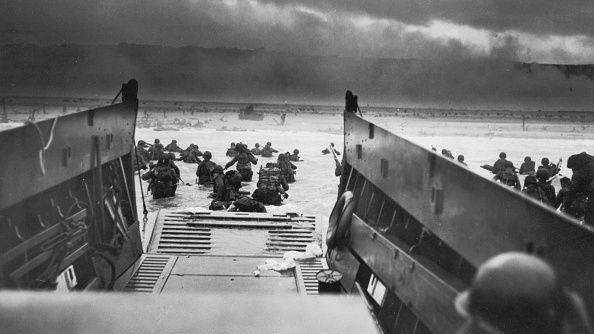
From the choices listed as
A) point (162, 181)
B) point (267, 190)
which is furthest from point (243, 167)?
point (267, 190)

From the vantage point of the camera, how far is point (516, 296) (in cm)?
146

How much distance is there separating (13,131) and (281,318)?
7.75 ft

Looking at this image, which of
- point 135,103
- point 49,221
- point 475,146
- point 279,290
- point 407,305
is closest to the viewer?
point 407,305

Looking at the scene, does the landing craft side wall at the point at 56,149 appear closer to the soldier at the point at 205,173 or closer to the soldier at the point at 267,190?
the soldier at the point at 267,190

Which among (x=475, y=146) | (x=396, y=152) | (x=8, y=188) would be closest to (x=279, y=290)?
(x=396, y=152)

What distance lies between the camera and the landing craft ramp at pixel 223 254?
5.52 metres

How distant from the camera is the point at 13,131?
335 centimetres

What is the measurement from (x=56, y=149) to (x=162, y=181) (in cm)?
951

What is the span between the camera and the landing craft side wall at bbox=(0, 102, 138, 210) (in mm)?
3348

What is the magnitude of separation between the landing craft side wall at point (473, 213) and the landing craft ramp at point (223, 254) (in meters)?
1.26

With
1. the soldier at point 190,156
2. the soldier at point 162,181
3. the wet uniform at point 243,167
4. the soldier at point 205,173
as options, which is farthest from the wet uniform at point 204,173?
the soldier at point 190,156

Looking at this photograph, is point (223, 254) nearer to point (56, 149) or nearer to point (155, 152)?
point (56, 149)

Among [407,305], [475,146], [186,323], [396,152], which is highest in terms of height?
[396,152]

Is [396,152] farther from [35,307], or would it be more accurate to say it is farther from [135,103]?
[135,103]
